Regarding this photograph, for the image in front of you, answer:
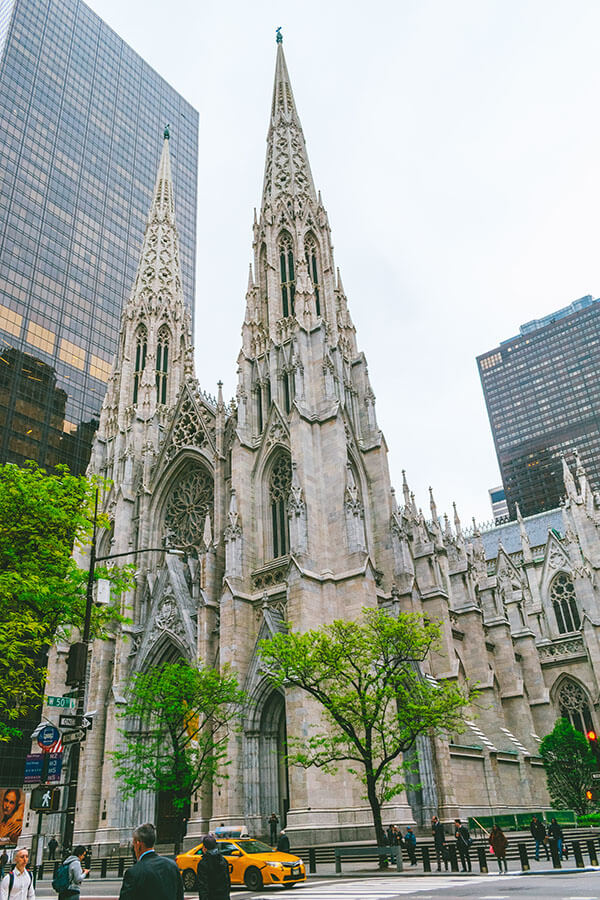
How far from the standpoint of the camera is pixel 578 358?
12369 cm

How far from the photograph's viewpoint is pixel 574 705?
44.5 meters

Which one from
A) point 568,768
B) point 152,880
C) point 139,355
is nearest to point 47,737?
point 152,880

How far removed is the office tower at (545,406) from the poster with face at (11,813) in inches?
3502

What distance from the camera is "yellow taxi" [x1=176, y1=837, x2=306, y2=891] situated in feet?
51.5

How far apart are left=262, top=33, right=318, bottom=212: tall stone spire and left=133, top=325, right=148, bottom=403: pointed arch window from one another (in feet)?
42.0

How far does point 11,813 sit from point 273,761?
1056 inches

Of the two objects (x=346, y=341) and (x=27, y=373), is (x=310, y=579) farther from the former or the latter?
(x=27, y=373)

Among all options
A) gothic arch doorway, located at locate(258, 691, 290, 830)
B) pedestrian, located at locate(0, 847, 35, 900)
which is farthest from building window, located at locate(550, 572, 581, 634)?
pedestrian, located at locate(0, 847, 35, 900)

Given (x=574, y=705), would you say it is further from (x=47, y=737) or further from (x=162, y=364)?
(x=47, y=737)

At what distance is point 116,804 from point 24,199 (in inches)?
2231

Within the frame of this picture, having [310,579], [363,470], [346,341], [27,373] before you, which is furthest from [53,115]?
[310,579]

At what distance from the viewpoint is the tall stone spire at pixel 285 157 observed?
1750 inches

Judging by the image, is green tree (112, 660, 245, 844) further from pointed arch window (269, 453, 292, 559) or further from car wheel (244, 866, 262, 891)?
car wheel (244, 866, 262, 891)

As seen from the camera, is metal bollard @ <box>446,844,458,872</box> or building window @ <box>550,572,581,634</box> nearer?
metal bollard @ <box>446,844,458,872</box>
